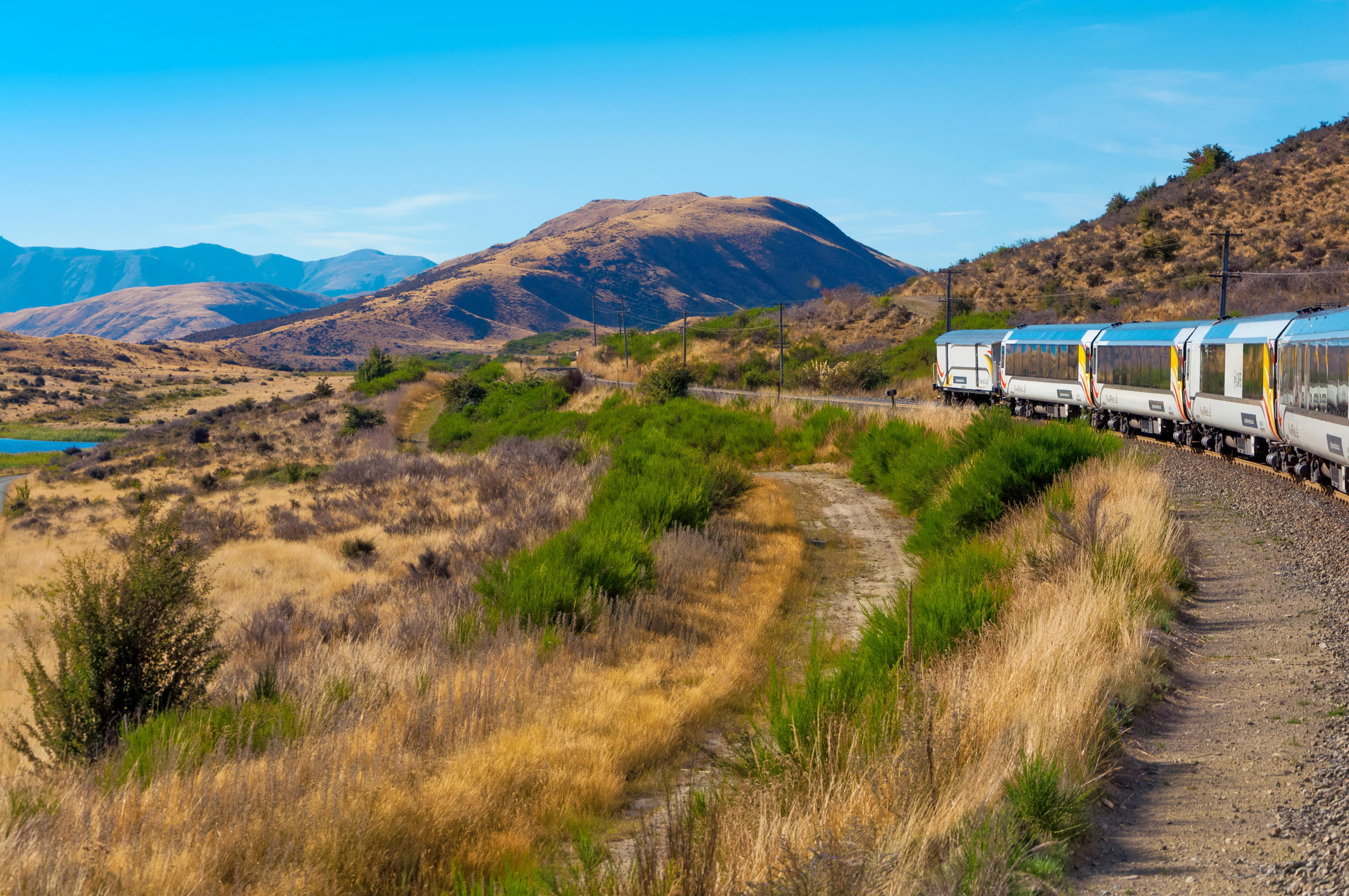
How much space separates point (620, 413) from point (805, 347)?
30121 millimetres

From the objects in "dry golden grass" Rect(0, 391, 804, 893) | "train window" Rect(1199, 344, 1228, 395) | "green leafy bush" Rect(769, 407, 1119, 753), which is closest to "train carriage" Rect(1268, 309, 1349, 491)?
"train window" Rect(1199, 344, 1228, 395)

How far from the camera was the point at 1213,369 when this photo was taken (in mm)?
18234

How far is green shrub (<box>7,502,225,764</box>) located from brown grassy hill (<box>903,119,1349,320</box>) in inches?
1553

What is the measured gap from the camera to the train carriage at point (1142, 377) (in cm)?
2025

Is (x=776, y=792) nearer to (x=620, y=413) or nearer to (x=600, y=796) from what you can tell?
(x=600, y=796)

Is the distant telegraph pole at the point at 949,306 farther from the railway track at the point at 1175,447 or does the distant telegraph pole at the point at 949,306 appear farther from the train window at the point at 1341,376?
the train window at the point at 1341,376

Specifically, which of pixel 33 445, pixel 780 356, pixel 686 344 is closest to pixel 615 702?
pixel 780 356

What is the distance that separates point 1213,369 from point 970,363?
15845 mm

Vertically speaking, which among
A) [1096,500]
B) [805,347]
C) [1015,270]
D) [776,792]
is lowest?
[776,792]

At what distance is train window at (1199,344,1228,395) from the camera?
17750 millimetres

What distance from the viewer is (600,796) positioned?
5.82m

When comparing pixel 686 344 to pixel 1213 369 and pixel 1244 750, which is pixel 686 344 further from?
pixel 1244 750

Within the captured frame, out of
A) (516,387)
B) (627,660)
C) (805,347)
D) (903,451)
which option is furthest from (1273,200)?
(627,660)

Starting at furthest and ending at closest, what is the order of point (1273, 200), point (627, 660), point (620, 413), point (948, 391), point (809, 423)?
point (1273, 200)
point (948, 391)
point (620, 413)
point (809, 423)
point (627, 660)
